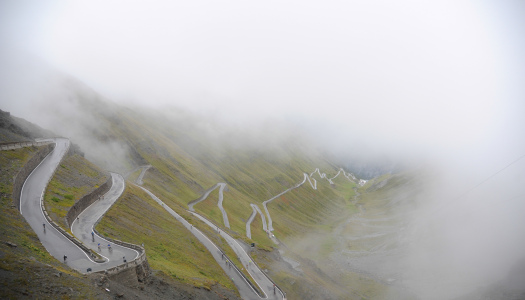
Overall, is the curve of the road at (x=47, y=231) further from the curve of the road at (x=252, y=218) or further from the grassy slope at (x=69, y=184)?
the curve of the road at (x=252, y=218)

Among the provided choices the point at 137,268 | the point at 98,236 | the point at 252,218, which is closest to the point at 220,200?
the point at 252,218

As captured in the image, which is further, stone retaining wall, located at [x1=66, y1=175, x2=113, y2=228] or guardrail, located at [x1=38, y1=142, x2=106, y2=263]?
stone retaining wall, located at [x1=66, y1=175, x2=113, y2=228]

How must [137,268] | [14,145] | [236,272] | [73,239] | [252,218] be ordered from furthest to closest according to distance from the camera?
[252,218], [14,145], [236,272], [73,239], [137,268]

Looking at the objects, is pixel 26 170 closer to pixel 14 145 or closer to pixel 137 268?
pixel 14 145

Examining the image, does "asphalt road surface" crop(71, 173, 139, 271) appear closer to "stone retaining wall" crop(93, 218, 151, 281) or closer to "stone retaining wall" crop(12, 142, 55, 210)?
"stone retaining wall" crop(93, 218, 151, 281)

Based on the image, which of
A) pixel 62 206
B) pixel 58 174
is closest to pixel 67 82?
pixel 58 174

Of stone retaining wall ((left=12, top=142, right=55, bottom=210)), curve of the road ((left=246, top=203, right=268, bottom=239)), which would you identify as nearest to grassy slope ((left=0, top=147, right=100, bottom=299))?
stone retaining wall ((left=12, top=142, right=55, bottom=210))
